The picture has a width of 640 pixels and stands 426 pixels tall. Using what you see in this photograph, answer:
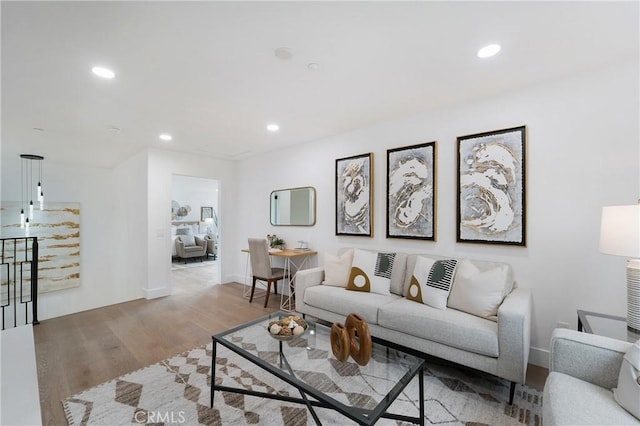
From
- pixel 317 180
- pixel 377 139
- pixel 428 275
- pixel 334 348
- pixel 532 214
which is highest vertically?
pixel 377 139

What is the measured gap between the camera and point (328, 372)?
159 cm

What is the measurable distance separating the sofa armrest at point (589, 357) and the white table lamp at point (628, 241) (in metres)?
0.44

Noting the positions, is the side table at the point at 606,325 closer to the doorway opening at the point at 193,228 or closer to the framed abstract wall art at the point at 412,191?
the framed abstract wall art at the point at 412,191

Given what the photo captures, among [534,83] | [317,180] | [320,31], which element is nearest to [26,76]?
[320,31]

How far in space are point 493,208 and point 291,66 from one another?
2166mm

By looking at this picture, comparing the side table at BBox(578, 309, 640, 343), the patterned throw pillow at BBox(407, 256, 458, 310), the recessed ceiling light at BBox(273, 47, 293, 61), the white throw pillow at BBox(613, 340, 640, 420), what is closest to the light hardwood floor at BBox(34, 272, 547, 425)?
the side table at BBox(578, 309, 640, 343)

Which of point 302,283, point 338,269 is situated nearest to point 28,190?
point 302,283

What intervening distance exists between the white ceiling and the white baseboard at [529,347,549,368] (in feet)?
7.58

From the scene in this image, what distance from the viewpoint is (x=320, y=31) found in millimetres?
1718

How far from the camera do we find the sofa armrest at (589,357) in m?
1.33

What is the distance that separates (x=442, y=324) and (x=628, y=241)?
47.7 inches

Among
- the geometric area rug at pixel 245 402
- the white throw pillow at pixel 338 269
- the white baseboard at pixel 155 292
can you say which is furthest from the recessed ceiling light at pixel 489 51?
the white baseboard at pixel 155 292

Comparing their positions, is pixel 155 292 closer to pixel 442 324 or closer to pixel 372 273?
pixel 372 273

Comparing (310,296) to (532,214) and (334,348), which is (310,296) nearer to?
(334,348)
